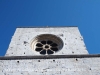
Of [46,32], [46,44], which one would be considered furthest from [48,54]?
[46,32]

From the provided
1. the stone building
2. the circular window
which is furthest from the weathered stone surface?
the circular window

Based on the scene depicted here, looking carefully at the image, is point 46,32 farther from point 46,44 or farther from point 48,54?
point 48,54

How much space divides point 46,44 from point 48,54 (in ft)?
4.13

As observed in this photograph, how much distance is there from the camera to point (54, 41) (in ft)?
44.1

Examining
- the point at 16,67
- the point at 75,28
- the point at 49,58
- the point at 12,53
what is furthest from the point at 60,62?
the point at 75,28

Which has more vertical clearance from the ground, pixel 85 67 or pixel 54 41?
pixel 54 41

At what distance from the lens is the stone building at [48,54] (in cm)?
962

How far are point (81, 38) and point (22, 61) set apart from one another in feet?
13.9

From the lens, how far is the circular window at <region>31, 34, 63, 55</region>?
12566 mm

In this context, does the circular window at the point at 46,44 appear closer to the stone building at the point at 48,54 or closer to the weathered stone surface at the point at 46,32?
the stone building at the point at 48,54

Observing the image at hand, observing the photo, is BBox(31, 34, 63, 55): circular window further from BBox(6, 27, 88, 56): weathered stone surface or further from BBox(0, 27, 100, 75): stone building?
BBox(6, 27, 88, 56): weathered stone surface

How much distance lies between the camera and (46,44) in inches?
520

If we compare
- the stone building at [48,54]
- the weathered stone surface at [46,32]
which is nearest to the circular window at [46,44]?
the stone building at [48,54]

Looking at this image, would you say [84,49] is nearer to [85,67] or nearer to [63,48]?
[63,48]
